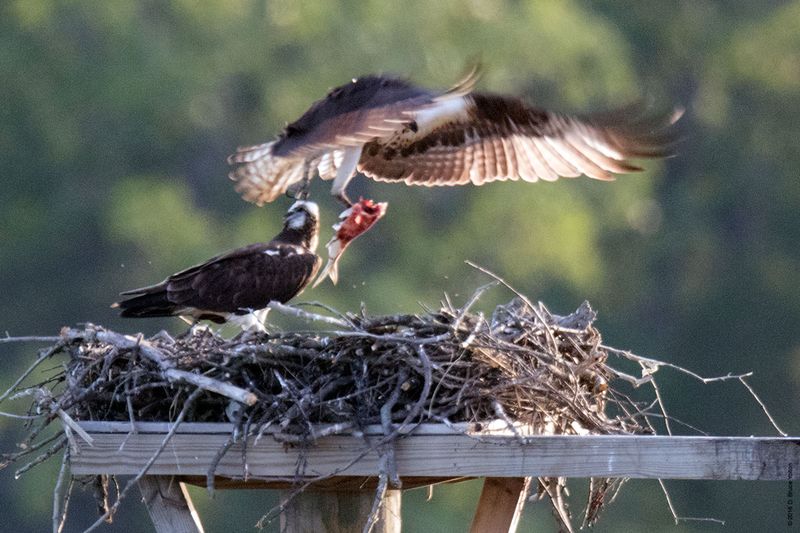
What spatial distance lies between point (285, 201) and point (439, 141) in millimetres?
6675

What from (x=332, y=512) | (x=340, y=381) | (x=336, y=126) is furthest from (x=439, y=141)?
(x=332, y=512)

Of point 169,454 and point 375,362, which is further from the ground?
point 375,362

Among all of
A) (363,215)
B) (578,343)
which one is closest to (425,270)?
(363,215)

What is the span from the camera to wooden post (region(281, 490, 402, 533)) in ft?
13.4

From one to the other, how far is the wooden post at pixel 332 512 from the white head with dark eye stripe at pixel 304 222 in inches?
82.1

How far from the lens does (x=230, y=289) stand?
561cm

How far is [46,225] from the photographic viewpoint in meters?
13.6

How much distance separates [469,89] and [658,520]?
10104mm

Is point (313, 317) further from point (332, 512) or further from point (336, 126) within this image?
point (336, 126)

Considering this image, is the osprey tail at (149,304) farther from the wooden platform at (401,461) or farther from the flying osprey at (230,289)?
the wooden platform at (401,461)

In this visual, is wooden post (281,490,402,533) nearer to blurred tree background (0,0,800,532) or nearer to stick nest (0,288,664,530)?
stick nest (0,288,664,530)

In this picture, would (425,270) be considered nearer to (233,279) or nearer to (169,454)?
(233,279)

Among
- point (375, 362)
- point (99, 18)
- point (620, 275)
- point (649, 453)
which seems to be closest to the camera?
point (649, 453)

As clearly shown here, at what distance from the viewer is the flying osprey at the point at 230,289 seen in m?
5.59
